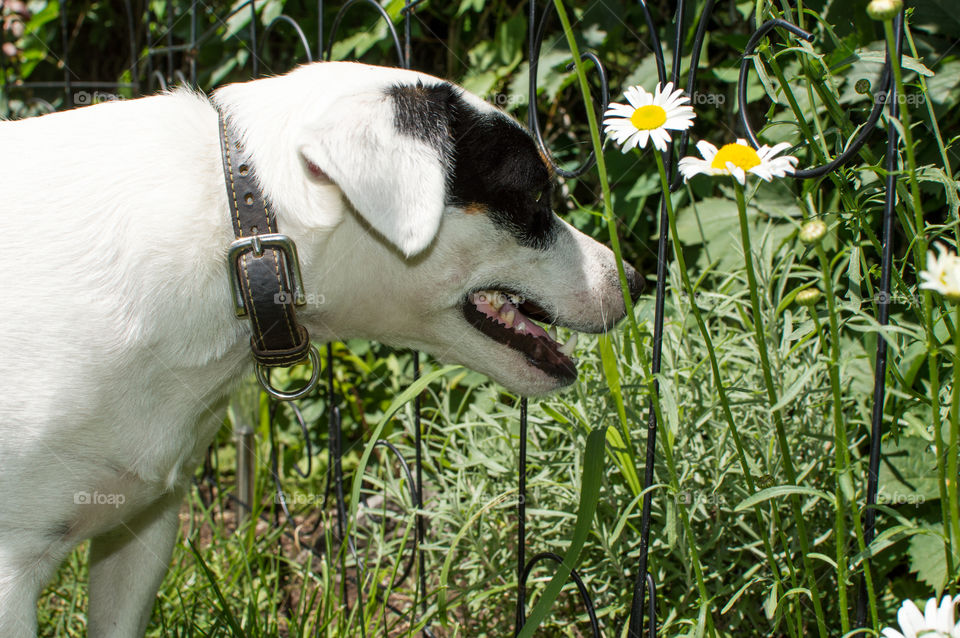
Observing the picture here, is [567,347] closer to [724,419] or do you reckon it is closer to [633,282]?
[633,282]

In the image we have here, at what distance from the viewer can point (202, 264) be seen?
1.49 m

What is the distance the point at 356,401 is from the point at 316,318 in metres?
1.78

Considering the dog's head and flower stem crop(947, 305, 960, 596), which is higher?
the dog's head

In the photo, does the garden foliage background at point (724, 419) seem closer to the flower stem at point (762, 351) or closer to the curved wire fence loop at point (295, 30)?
the flower stem at point (762, 351)

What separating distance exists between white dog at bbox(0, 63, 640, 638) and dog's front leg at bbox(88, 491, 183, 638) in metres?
0.04

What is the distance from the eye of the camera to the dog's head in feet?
4.68

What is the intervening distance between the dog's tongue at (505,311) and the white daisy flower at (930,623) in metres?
0.94

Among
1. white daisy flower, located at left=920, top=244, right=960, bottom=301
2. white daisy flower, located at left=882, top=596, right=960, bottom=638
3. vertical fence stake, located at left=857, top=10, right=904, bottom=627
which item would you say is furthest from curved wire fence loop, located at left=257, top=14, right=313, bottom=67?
white daisy flower, located at left=882, top=596, right=960, bottom=638

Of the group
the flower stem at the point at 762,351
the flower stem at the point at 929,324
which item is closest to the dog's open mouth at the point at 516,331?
the flower stem at the point at 762,351

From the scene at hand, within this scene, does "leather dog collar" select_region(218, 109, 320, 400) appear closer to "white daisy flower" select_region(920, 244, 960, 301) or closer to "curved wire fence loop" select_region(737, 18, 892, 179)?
"curved wire fence loop" select_region(737, 18, 892, 179)

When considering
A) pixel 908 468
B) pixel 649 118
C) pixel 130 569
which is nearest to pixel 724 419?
pixel 908 468

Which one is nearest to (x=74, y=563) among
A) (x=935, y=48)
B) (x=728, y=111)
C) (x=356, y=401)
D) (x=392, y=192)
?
(x=356, y=401)

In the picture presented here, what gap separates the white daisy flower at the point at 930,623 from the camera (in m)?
1.07

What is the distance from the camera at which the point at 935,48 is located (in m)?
2.12
